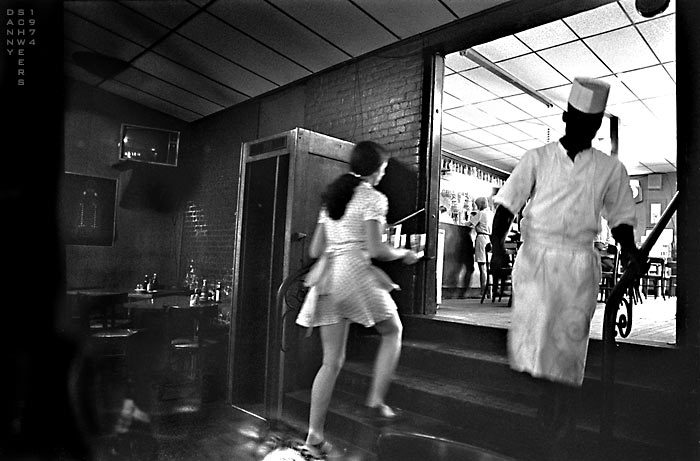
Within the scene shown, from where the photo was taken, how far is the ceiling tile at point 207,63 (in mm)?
908

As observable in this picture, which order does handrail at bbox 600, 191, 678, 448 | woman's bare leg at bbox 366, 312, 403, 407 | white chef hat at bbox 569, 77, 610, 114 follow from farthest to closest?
woman's bare leg at bbox 366, 312, 403, 407, handrail at bbox 600, 191, 678, 448, white chef hat at bbox 569, 77, 610, 114

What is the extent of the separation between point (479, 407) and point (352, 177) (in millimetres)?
650

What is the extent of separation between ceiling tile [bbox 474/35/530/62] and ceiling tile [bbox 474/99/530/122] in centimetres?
15

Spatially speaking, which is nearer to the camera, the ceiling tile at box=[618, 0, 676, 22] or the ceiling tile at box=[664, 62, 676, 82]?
the ceiling tile at box=[664, 62, 676, 82]

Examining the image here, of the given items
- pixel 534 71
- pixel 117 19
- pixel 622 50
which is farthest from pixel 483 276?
pixel 117 19

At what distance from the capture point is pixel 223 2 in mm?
913

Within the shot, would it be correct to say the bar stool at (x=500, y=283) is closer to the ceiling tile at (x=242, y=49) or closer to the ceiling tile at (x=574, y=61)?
the ceiling tile at (x=574, y=61)

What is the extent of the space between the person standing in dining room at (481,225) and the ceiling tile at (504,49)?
20.4 inches

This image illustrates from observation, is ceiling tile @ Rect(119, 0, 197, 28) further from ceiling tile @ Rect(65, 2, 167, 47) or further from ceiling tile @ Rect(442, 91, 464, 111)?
ceiling tile @ Rect(442, 91, 464, 111)

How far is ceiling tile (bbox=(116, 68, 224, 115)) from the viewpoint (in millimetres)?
882

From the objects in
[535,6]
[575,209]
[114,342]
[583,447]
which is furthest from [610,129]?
[114,342]

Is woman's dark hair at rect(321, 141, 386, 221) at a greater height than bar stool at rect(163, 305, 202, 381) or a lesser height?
greater

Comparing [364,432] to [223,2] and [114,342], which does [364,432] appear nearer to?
[114,342]

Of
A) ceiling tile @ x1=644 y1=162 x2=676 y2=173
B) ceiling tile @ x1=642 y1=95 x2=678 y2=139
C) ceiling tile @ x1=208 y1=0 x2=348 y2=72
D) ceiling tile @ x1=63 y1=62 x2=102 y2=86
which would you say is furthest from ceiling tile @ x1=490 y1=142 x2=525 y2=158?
ceiling tile @ x1=63 y1=62 x2=102 y2=86
